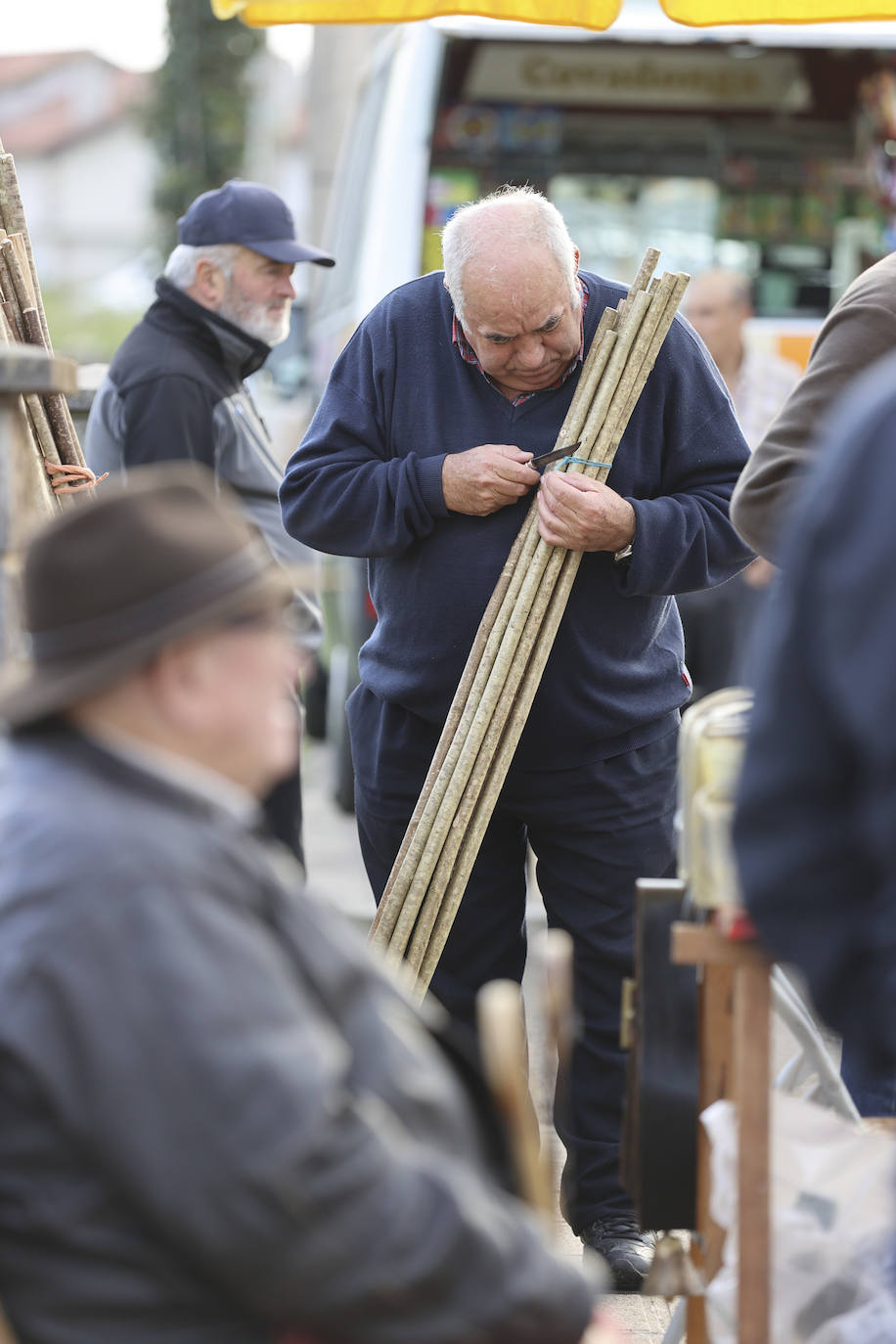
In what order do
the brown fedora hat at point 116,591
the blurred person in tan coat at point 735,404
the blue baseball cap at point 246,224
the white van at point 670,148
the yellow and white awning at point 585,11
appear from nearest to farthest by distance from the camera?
the brown fedora hat at point 116,591
the yellow and white awning at point 585,11
the blue baseball cap at point 246,224
the blurred person in tan coat at point 735,404
the white van at point 670,148

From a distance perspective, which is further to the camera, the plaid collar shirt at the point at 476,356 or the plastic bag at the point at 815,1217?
the plaid collar shirt at the point at 476,356

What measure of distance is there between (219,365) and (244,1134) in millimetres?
2905

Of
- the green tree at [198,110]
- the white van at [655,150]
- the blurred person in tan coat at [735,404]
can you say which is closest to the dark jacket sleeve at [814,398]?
the blurred person in tan coat at [735,404]

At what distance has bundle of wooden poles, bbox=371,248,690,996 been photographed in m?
3.14

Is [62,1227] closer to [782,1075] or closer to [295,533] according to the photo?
[782,1075]

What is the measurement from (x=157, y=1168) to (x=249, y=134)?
3149 centimetres

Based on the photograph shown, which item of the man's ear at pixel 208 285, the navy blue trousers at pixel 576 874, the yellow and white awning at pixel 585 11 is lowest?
the navy blue trousers at pixel 576 874

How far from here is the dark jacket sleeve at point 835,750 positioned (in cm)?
159

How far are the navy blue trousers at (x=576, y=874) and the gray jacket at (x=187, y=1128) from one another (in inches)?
69.1

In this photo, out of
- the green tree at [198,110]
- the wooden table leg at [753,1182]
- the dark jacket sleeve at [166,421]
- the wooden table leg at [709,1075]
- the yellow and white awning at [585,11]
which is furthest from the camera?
the green tree at [198,110]

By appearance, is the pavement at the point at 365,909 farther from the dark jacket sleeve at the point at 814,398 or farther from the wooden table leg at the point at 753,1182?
the dark jacket sleeve at the point at 814,398

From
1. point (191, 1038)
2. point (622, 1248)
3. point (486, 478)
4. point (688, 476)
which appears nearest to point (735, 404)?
point (688, 476)

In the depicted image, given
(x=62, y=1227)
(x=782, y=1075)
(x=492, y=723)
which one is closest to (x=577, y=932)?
(x=492, y=723)

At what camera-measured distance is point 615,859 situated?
3459 millimetres
